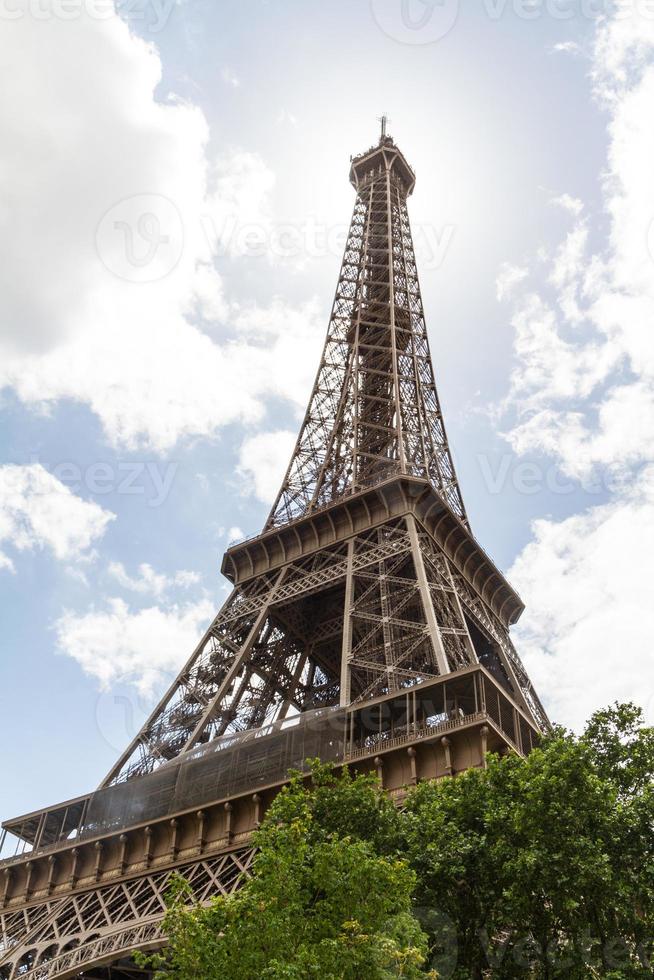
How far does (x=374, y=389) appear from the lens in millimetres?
50562

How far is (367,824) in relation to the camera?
738 inches

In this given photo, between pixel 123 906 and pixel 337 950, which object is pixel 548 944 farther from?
pixel 123 906

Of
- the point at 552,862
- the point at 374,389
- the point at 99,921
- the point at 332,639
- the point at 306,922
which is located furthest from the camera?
the point at 374,389

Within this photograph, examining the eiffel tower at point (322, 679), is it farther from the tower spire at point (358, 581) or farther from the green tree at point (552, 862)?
the green tree at point (552, 862)

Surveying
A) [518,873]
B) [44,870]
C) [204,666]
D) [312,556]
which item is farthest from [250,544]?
[518,873]

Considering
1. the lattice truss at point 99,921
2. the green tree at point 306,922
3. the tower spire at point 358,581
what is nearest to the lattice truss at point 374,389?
the tower spire at point 358,581

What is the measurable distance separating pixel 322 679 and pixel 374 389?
17503 millimetres

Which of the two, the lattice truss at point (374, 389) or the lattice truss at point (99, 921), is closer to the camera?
the lattice truss at point (99, 921)

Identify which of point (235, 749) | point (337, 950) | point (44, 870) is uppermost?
point (235, 749)

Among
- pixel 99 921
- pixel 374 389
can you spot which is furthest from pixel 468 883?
pixel 374 389

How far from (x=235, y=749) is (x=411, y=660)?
6.66 m

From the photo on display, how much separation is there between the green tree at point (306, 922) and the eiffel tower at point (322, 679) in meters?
7.07

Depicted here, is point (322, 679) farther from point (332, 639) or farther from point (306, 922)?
point (306, 922)

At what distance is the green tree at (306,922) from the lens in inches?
556
